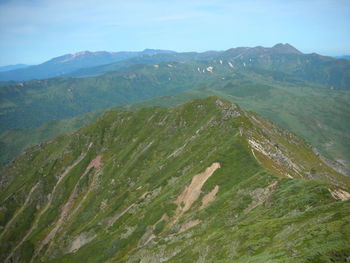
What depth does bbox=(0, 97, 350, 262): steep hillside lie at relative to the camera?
50281 millimetres

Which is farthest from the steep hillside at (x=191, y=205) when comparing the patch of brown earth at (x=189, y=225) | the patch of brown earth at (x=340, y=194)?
the patch of brown earth at (x=340, y=194)

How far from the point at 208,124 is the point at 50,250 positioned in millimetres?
110498

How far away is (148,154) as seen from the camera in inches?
6900

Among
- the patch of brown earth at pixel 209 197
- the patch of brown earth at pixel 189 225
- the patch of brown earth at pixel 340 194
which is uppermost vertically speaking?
the patch of brown earth at pixel 340 194

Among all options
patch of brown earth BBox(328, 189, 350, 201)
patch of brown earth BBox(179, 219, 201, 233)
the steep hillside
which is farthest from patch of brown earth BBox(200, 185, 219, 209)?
patch of brown earth BBox(328, 189, 350, 201)

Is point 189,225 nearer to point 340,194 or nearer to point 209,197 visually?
point 209,197

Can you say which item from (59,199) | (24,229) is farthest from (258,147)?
(24,229)

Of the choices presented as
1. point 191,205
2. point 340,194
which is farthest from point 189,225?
point 340,194

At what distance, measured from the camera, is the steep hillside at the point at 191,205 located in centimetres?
5028

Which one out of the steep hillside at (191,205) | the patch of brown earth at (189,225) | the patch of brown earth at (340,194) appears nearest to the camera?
the steep hillside at (191,205)

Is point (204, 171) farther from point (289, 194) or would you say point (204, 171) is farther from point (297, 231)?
point (297, 231)

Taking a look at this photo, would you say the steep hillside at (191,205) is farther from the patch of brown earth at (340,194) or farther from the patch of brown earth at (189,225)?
the patch of brown earth at (340,194)

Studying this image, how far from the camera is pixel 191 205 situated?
328 feet

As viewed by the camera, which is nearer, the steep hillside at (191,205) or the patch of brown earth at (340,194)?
the steep hillside at (191,205)
